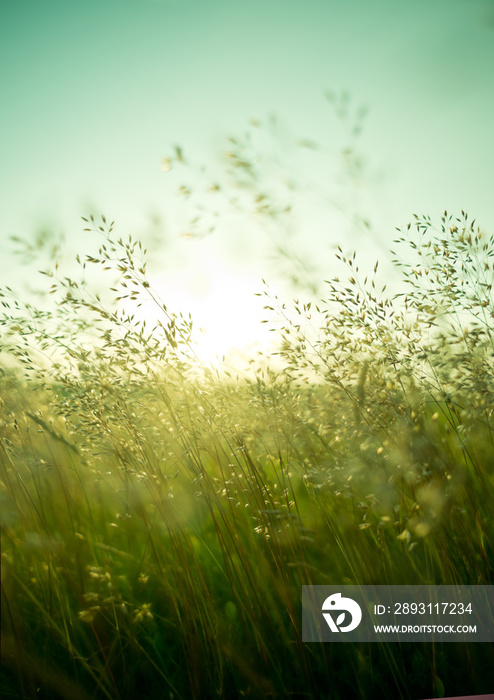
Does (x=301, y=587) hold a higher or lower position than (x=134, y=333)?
lower

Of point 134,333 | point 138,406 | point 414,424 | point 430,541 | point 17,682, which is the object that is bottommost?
point 17,682

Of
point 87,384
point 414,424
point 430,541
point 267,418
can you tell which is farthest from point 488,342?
point 87,384

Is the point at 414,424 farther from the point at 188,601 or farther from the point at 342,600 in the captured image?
the point at 188,601

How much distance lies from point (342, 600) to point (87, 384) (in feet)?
4.14

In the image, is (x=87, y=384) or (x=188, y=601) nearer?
(x=188, y=601)

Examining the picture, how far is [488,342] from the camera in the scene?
1.59 metres

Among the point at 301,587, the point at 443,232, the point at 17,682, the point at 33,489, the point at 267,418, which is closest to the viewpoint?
the point at 17,682
